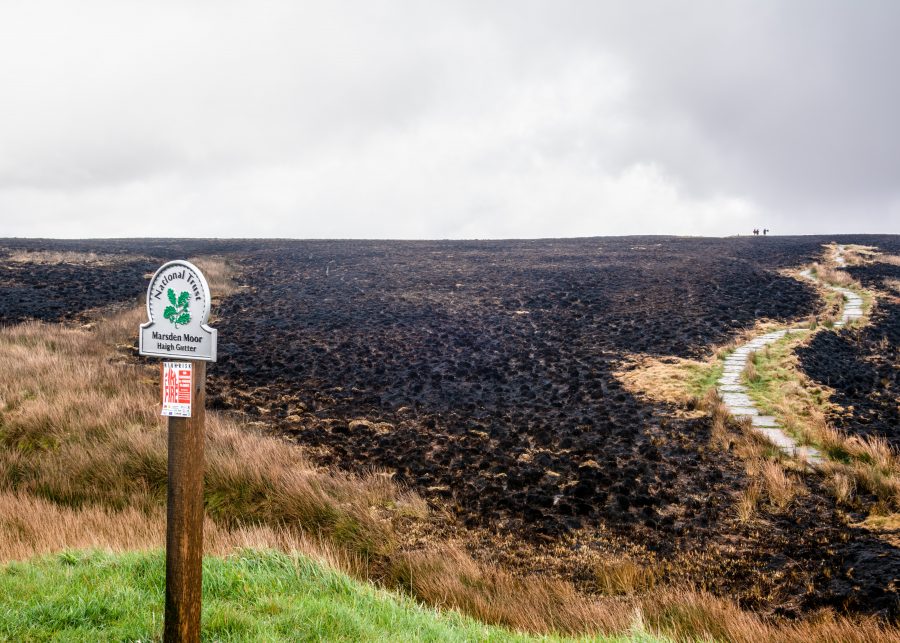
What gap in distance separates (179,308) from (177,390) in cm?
50

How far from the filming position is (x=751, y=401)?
11.9 metres

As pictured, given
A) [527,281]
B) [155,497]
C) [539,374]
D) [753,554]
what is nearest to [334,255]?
[527,281]

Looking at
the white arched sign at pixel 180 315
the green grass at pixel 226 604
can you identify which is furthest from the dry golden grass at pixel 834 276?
the white arched sign at pixel 180 315

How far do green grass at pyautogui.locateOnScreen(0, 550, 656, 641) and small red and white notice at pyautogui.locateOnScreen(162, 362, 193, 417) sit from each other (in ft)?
4.99

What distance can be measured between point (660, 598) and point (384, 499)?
3700 millimetres

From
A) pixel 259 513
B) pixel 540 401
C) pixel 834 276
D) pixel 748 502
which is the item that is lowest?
pixel 259 513

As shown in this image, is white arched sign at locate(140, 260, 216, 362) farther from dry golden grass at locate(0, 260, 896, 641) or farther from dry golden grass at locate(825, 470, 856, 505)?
dry golden grass at locate(825, 470, 856, 505)

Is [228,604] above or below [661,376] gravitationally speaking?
below

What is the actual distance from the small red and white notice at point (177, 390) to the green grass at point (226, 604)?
1521 mm

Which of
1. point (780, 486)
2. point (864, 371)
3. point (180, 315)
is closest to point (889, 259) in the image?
point (864, 371)

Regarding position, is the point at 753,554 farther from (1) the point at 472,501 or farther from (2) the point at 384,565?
(2) the point at 384,565

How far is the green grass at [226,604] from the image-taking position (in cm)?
399

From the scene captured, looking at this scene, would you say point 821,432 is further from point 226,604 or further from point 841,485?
point 226,604

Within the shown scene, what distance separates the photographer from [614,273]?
27000 millimetres
